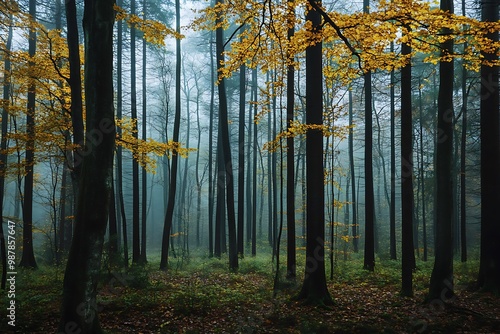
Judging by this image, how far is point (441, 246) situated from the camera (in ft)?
26.9

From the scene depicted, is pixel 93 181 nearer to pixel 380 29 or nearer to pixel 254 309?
pixel 254 309

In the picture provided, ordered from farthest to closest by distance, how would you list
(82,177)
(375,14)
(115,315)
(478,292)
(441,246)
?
(478,292)
(441,246)
(115,315)
(375,14)
(82,177)

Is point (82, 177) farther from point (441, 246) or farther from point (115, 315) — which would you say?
point (441, 246)

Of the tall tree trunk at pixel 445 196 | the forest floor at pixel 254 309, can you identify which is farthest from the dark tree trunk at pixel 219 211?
the tall tree trunk at pixel 445 196

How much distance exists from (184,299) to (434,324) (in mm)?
5879

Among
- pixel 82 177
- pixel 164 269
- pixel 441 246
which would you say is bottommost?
pixel 164 269

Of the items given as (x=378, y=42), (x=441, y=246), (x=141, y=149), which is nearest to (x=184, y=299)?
(x=141, y=149)

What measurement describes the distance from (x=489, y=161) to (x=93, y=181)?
34.2ft

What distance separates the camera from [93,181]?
17.0ft

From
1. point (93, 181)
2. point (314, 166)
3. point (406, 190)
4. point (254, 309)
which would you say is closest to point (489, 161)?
point (406, 190)

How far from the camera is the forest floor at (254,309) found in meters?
6.65

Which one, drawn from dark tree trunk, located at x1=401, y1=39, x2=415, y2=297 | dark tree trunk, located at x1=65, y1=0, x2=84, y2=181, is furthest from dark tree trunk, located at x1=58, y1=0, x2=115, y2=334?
dark tree trunk, located at x1=401, y1=39, x2=415, y2=297

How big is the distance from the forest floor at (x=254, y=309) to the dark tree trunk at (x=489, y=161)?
1.21 m

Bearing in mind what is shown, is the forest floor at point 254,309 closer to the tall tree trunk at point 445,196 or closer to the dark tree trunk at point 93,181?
the tall tree trunk at point 445,196
